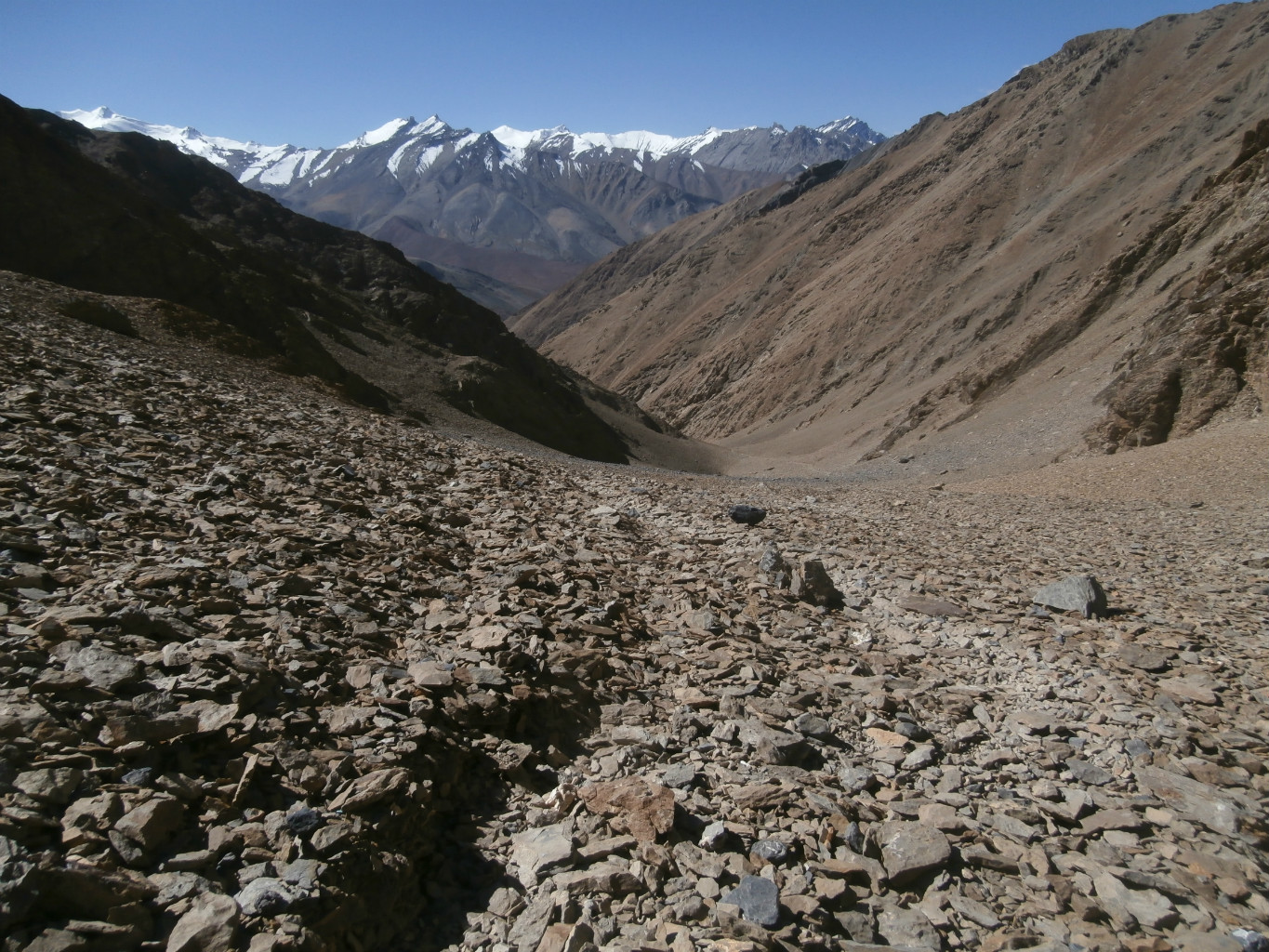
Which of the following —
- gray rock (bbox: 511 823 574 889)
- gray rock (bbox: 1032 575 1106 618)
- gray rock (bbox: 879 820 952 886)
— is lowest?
gray rock (bbox: 511 823 574 889)

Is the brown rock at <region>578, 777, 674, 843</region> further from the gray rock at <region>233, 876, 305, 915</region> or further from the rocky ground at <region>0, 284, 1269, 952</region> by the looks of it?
the gray rock at <region>233, 876, 305, 915</region>

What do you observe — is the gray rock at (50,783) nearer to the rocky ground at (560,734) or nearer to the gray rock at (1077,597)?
the rocky ground at (560,734)

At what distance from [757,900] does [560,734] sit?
5.21ft

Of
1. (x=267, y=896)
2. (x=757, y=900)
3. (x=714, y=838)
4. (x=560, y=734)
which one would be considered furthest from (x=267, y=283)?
(x=757, y=900)

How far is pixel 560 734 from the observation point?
4.30m

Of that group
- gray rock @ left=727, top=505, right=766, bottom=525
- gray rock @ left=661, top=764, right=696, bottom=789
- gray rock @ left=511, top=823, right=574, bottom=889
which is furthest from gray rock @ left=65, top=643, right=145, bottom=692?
gray rock @ left=727, top=505, right=766, bottom=525

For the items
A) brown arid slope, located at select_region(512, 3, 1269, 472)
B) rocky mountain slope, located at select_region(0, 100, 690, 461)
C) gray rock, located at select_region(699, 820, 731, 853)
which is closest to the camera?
gray rock, located at select_region(699, 820, 731, 853)

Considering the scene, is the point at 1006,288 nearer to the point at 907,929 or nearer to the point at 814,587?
the point at 814,587

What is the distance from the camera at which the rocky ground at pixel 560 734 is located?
9.37 feet

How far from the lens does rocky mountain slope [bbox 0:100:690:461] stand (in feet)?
77.8

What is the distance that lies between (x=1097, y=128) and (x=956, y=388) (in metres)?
35.1

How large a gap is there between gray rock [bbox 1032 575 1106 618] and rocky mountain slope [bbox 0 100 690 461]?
19346 millimetres

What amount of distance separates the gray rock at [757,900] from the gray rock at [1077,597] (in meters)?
4.76

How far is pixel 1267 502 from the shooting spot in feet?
32.9
